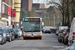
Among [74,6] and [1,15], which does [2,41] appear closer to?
[74,6]

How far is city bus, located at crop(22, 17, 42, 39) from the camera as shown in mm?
29359

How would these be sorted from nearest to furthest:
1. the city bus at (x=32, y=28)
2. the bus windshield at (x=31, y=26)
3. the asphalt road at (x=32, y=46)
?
the asphalt road at (x=32, y=46) → the city bus at (x=32, y=28) → the bus windshield at (x=31, y=26)

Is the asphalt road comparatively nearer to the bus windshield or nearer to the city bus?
the city bus

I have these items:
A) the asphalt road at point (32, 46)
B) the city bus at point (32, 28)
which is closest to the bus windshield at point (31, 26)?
the city bus at point (32, 28)

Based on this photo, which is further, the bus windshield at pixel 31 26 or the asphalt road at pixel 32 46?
the bus windshield at pixel 31 26

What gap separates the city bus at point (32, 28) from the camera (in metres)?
29.4

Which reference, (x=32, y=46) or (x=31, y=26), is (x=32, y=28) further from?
(x=32, y=46)

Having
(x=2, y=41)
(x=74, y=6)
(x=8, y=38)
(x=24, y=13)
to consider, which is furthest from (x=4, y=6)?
(x=24, y=13)

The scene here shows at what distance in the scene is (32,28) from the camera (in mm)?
29609

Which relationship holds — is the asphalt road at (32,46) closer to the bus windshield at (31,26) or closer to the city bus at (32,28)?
the city bus at (32,28)

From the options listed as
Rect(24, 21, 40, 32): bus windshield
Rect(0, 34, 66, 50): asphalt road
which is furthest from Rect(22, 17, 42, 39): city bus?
Rect(0, 34, 66, 50): asphalt road

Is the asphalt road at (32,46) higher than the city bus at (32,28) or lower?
lower

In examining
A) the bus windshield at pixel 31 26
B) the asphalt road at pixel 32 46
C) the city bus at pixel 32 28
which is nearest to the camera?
the asphalt road at pixel 32 46

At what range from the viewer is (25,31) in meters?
29.4
